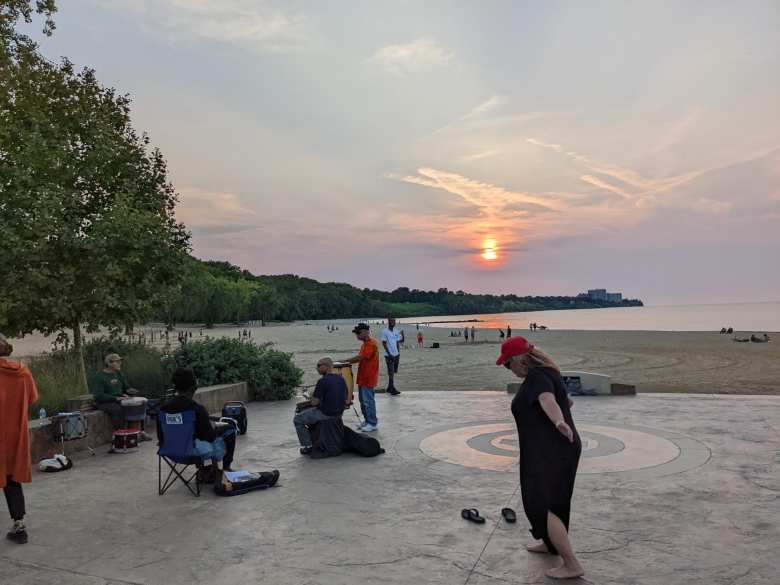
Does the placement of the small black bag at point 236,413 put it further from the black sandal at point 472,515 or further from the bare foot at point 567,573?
the bare foot at point 567,573

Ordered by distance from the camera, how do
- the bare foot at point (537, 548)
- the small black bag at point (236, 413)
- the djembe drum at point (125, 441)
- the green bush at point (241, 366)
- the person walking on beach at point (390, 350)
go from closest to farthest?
the bare foot at point (537, 548) < the djembe drum at point (125, 441) < the small black bag at point (236, 413) < the green bush at point (241, 366) < the person walking on beach at point (390, 350)

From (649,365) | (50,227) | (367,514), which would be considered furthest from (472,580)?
(649,365)

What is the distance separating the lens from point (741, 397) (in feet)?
42.2

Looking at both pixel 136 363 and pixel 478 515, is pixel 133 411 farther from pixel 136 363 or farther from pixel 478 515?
pixel 478 515

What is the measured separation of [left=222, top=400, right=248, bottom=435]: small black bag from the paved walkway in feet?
1.81

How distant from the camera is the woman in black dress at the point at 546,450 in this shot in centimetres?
437

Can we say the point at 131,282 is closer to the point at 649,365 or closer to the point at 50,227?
the point at 50,227

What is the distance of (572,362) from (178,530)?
94.1 ft

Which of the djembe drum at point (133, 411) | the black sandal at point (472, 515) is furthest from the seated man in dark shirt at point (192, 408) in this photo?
the djembe drum at point (133, 411)

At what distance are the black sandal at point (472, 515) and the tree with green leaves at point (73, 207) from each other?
32.8 feet

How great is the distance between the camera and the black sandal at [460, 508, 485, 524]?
5559mm

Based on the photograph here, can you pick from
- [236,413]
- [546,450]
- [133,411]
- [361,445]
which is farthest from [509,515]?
[133,411]

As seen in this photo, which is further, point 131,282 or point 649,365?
point 649,365

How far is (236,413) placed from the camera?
9.83 meters
